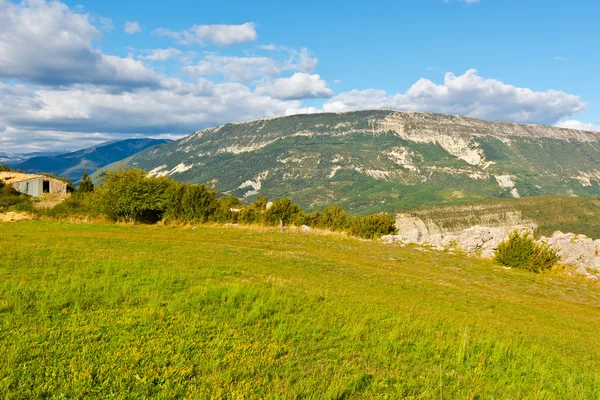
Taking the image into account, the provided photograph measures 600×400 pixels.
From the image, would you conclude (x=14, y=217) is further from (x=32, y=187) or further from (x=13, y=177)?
(x=13, y=177)

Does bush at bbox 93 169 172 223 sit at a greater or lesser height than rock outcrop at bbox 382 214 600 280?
greater

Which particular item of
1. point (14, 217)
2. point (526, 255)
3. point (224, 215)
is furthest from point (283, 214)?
point (14, 217)

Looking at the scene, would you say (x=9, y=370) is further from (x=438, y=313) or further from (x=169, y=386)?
(x=438, y=313)

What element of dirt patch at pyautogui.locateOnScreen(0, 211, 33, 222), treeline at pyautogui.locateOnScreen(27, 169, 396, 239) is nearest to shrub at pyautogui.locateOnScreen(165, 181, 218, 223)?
treeline at pyautogui.locateOnScreen(27, 169, 396, 239)

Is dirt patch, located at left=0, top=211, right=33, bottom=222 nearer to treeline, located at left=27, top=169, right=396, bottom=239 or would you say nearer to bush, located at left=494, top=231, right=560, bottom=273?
treeline, located at left=27, top=169, right=396, bottom=239

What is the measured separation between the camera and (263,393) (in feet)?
15.5

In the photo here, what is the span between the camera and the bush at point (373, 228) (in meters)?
27.6

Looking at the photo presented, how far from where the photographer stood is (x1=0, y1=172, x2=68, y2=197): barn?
34.3 meters

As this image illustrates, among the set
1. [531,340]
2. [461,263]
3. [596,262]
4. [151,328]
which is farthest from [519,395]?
[596,262]

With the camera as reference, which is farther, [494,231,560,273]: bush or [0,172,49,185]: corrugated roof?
[0,172,49,185]: corrugated roof

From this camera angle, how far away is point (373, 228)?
2817cm

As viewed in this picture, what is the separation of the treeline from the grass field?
533 inches

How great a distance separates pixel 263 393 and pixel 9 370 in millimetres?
3348

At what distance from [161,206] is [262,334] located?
75.0 feet
